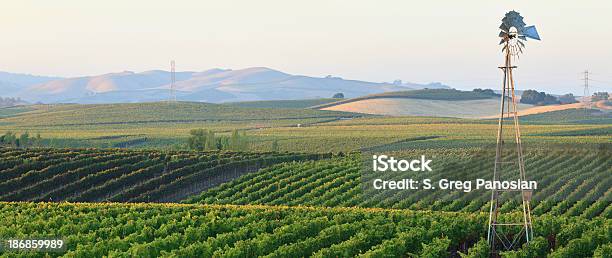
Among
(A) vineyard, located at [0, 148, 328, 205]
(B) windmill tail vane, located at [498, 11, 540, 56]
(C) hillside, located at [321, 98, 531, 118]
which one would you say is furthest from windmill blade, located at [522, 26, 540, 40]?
(C) hillside, located at [321, 98, 531, 118]

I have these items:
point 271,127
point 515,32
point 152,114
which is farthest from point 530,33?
point 152,114

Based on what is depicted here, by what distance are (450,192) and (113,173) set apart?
2518cm

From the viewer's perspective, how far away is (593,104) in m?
172

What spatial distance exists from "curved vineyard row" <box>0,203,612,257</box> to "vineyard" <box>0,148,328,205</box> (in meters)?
18.3

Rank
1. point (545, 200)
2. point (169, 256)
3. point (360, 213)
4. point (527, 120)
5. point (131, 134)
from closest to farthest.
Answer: point (169, 256) → point (360, 213) → point (545, 200) → point (131, 134) → point (527, 120)

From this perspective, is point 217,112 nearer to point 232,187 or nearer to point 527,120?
point 527,120

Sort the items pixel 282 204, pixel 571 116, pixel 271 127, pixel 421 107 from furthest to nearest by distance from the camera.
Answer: pixel 421 107
pixel 571 116
pixel 271 127
pixel 282 204

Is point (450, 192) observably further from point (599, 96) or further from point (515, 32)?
point (599, 96)

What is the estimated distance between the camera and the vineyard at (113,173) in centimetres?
5266

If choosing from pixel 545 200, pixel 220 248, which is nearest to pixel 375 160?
pixel 545 200

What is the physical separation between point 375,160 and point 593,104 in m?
144

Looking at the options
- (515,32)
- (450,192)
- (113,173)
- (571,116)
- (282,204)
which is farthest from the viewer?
(571,116)

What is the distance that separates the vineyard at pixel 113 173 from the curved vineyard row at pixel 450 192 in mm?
3466

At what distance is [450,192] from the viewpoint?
134ft
